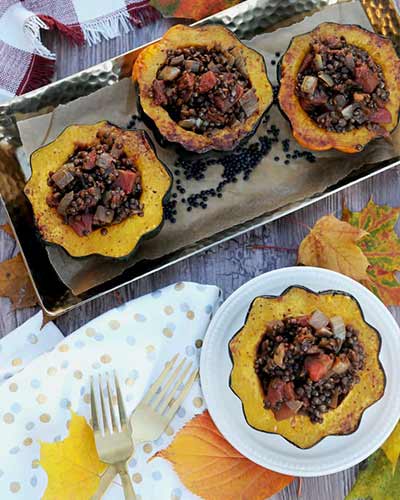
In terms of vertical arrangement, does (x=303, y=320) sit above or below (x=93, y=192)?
below

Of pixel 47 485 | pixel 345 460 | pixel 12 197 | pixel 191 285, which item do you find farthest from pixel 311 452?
pixel 12 197

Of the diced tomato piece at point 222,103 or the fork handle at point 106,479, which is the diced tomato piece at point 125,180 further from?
the fork handle at point 106,479

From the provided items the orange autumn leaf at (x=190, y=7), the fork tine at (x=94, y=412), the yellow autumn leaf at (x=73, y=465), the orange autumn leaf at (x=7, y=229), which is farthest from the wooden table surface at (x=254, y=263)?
the orange autumn leaf at (x=190, y=7)

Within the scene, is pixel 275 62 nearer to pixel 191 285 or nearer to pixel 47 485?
pixel 191 285

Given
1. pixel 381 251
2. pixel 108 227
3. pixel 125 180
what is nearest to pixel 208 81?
pixel 125 180

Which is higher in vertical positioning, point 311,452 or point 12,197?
point 12,197

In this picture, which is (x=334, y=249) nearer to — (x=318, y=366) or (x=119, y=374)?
(x=318, y=366)
